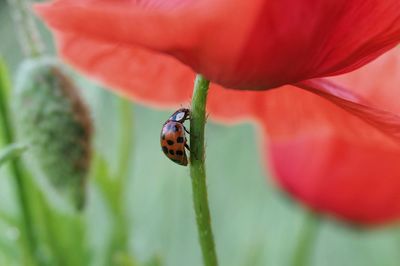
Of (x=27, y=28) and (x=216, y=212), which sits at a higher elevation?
(x=27, y=28)

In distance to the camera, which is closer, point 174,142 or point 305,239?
point 174,142

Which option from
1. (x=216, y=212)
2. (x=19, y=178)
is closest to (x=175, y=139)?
(x=19, y=178)

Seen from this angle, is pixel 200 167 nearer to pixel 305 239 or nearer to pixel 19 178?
pixel 19 178

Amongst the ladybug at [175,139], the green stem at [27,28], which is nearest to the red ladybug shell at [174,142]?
the ladybug at [175,139]

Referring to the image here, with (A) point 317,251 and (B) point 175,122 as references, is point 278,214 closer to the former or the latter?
(A) point 317,251

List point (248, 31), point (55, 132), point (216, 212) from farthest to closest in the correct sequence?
point (216, 212)
point (55, 132)
point (248, 31)

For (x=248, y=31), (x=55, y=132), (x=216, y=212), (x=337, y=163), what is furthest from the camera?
(x=216, y=212)
